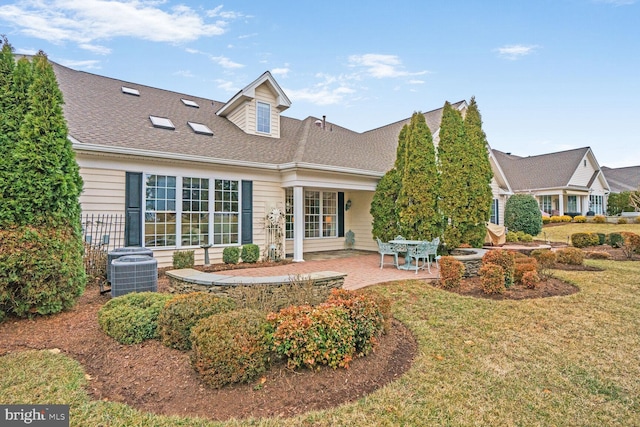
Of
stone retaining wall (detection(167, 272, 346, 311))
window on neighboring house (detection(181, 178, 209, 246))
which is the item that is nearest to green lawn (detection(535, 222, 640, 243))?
stone retaining wall (detection(167, 272, 346, 311))

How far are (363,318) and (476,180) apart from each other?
27.3 ft

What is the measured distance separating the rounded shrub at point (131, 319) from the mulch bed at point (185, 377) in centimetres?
11

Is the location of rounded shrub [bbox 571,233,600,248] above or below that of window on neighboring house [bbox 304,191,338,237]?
below

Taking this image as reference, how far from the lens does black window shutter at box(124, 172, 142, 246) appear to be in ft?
27.2

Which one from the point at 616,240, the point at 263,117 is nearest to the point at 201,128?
the point at 263,117

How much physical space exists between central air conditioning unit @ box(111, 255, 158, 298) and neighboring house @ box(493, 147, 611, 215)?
92.9 feet

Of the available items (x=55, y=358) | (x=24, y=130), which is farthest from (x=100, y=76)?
(x=55, y=358)

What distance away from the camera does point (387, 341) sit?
4121 mm

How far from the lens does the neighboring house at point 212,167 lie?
8.31 m

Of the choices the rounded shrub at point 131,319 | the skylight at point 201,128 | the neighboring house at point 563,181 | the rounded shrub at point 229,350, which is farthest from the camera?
the neighboring house at point 563,181

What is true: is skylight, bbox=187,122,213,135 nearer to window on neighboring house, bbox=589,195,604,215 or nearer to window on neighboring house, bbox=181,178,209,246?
window on neighboring house, bbox=181,178,209,246

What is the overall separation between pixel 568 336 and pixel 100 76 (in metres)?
15.5

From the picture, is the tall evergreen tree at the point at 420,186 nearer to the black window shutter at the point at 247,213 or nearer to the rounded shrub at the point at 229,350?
the black window shutter at the point at 247,213

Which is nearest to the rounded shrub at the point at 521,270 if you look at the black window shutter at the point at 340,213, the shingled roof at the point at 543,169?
the black window shutter at the point at 340,213
